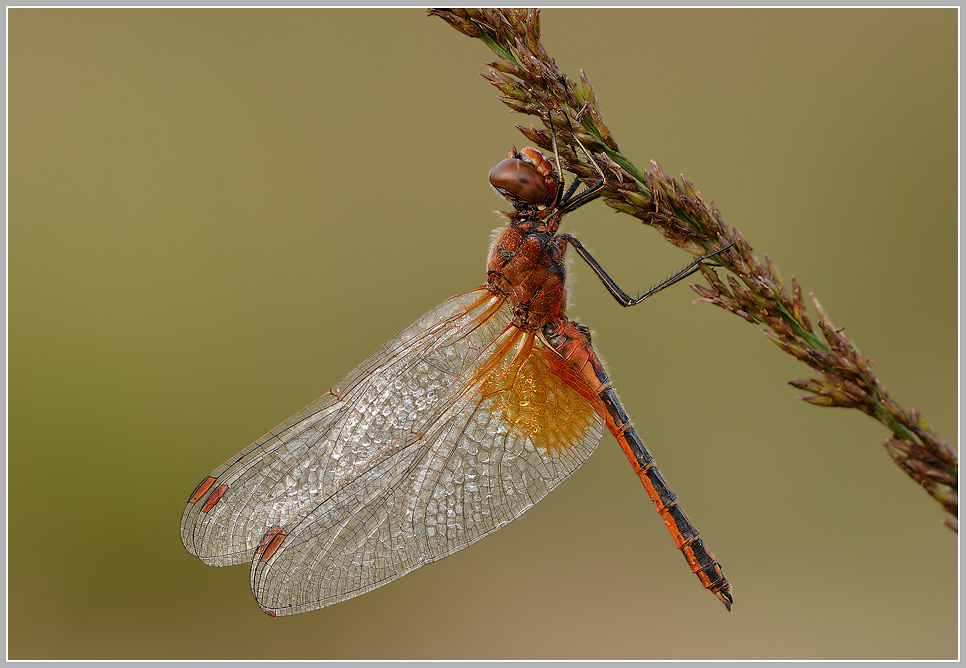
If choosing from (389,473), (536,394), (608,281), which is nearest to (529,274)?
(608,281)

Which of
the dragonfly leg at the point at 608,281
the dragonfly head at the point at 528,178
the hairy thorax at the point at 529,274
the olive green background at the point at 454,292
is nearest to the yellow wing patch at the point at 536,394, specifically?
the hairy thorax at the point at 529,274

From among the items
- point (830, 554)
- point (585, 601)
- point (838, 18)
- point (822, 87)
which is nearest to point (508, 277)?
point (585, 601)

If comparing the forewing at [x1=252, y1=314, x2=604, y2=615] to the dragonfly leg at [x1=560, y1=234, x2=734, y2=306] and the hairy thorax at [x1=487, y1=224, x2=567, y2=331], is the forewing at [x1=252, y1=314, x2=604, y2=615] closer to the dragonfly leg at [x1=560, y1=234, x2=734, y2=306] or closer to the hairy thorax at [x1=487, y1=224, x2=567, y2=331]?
the hairy thorax at [x1=487, y1=224, x2=567, y2=331]

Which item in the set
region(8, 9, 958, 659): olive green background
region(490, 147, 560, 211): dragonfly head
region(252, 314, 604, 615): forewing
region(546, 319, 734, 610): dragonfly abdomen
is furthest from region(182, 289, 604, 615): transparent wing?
region(8, 9, 958, 659): olive green background

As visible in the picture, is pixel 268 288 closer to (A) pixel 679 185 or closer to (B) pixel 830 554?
(A) pixel 679 185

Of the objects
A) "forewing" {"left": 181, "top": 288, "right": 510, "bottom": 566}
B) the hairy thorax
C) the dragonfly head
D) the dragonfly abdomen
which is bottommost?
the dragonfly abdomen

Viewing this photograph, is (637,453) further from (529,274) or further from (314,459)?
(314,459)
